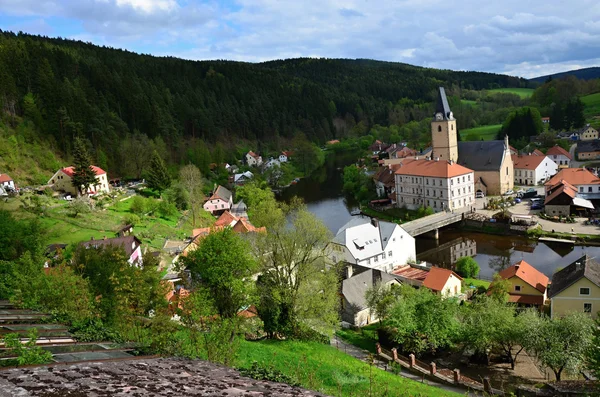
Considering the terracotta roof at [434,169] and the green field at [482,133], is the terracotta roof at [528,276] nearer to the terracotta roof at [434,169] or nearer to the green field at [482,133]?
the terracotta roof at [434,169]

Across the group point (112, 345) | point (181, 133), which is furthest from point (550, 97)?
point (112, 345)

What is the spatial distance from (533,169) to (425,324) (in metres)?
45.0

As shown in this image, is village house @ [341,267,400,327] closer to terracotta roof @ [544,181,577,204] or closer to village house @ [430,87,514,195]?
terracotta roof @ [544,181,577,204]

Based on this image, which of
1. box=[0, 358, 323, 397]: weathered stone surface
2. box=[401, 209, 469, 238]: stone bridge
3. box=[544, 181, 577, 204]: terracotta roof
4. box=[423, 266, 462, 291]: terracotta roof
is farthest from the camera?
box=[544, 181, 577, 204]: terracotta roof

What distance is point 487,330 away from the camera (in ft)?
60.2

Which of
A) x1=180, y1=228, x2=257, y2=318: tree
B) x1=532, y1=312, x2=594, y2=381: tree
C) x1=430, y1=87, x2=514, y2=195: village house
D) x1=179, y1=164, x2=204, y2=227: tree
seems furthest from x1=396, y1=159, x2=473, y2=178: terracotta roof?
x1=180, y1=228, x2=257, y2=318: tree

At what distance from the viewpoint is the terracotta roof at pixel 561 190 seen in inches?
1721

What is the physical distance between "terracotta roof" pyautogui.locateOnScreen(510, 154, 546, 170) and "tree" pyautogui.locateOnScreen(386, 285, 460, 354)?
4390cm

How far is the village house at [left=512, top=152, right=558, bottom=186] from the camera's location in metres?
57.7

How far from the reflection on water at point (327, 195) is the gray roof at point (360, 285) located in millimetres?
17920

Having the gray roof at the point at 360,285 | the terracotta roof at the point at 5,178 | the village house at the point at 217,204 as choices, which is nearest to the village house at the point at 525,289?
the gray roof at the point at 360,285

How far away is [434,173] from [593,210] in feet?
48.7

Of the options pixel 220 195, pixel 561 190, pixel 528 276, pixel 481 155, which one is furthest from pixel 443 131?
pixel 528 276

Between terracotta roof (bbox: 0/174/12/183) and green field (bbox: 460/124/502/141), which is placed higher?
green field (bbox: 460/124/502/141)
